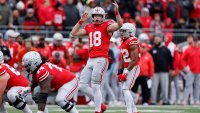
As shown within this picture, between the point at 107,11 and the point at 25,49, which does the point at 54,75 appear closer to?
the point at 25,49

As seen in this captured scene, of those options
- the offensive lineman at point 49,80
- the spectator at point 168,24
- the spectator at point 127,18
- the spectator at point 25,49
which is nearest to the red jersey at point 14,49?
the spectator at point 25,49

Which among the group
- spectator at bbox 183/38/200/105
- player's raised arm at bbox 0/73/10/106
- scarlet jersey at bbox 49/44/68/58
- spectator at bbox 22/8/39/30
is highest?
spectator at bbox 22/8/39/30

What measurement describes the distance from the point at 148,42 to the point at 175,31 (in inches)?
71.4

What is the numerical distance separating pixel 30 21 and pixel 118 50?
2584mm

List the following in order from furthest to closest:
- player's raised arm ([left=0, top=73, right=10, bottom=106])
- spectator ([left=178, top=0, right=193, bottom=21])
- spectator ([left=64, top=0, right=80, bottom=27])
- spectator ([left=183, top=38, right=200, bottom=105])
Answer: spectator ([left=178, top=0, right=193, bottom=21]) < spectator ([left=64, top=0, right=80, bottom=27]) < spectator ([left=183, top=38, right=200, bottom=105]) < player's raised arm ([left=0, top=73, right=10, bottom=106])

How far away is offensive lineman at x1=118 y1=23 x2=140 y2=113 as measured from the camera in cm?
1344

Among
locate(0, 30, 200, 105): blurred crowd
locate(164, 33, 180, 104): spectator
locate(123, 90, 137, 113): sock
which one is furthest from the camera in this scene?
locate(164, 33, 180, 104): spectator

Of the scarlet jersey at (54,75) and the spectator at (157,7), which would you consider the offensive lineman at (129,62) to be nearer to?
the scarlet jersey at (54,75)

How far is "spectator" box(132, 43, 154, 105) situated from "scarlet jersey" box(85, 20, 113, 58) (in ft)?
18.2

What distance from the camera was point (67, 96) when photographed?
11.9 metres

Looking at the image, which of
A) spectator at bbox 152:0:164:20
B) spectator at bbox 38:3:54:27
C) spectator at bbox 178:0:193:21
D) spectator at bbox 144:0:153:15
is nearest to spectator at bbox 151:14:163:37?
spectator at bbox 152:0:164:20

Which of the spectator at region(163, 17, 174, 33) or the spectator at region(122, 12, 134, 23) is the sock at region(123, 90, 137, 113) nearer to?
the spectator at region(122, 12, 134, 23)

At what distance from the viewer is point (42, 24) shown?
68.8ft

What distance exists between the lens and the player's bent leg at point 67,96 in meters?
11.7
